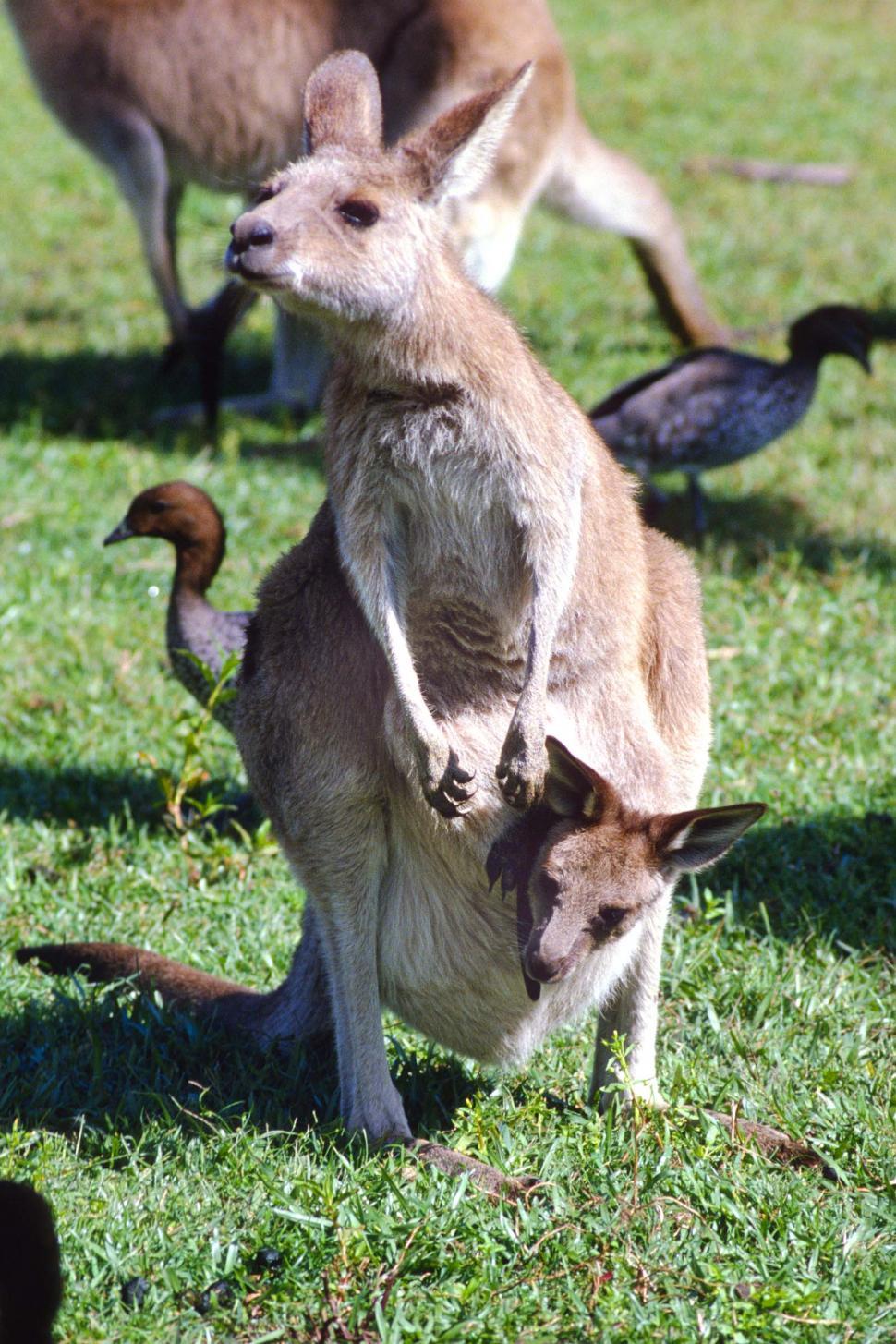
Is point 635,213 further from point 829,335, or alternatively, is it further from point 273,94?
point 273,94

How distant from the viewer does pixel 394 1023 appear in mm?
3139

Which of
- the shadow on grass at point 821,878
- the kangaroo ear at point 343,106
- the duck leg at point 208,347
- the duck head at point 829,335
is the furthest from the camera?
the duck head at point 829,335

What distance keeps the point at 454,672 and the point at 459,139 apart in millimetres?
Answer: 842

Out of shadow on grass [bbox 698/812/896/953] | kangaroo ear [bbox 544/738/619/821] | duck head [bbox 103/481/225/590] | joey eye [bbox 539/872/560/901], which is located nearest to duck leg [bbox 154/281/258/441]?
duck head [bbox 103/481/225/590]

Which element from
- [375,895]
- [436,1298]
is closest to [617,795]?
[375,895]

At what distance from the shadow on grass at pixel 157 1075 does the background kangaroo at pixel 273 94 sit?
331 centimetres

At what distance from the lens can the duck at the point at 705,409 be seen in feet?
17.9

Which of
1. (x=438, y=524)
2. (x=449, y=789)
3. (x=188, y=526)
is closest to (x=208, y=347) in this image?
(x=188, y=526)

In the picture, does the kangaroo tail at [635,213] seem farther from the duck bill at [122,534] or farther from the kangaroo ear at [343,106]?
the kangaroo ear at [343,106]

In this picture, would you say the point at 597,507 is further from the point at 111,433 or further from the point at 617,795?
the point at 111,433

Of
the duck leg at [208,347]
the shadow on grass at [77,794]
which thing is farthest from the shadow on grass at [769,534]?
the shadow on grass at [77,794]

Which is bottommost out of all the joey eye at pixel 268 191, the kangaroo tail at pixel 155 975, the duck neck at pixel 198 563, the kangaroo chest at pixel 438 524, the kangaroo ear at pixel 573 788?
the kangaroo tail at pixel 155 975

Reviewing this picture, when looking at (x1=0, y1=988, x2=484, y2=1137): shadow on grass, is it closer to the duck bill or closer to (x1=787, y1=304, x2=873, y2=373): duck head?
the duck bill

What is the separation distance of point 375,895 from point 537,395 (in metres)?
0.86
